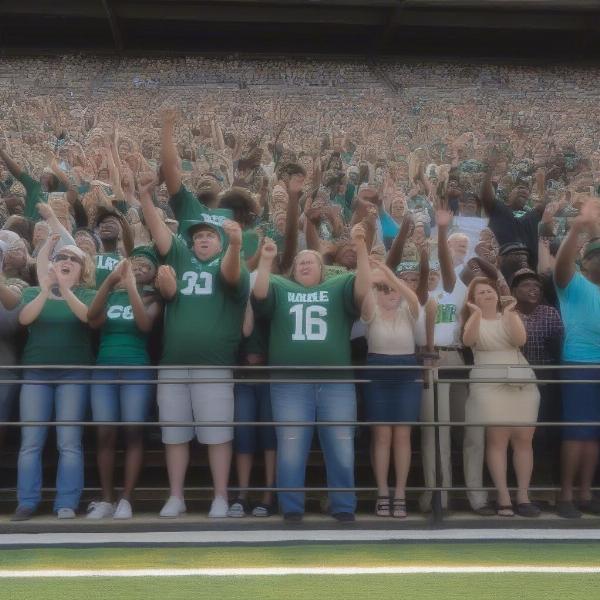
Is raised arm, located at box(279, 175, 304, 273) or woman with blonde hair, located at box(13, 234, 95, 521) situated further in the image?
raised arm, located at box(279, 175, 304, 273)

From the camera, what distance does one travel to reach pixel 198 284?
5367mm

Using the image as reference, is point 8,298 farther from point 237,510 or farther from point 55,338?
point 237,510

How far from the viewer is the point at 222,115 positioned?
12.2m

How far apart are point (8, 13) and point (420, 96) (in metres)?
5.74

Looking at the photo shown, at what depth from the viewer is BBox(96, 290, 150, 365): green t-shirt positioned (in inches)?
213

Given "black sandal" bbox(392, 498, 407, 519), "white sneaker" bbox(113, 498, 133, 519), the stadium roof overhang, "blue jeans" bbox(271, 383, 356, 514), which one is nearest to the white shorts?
"blue jeans" bbox(271, 383, 356, 514)

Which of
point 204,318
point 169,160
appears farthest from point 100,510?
point 169,160

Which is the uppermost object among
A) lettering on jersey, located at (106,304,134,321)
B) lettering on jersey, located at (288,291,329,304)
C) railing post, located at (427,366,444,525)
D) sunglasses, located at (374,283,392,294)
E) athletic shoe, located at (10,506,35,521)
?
sunglasses, located at (374,283,392,294)

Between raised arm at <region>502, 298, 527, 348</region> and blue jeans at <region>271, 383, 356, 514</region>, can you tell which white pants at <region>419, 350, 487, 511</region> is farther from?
blue jeans at <region>271, 383, 356, 514</region>

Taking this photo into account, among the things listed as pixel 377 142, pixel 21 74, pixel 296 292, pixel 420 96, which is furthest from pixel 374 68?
pixel 296 292

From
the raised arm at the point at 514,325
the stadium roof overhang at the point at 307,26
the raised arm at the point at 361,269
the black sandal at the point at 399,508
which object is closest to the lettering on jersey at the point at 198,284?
the raised arm at the point at 361,269

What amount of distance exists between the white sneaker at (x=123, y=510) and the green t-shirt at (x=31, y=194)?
9.91 ft

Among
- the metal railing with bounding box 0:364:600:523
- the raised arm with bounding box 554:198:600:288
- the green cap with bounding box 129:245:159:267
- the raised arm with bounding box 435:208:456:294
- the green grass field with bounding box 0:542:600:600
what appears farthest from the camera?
the raised arm with bounding box 435:208:456:294

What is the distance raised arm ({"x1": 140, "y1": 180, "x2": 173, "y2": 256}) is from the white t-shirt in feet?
5.56
